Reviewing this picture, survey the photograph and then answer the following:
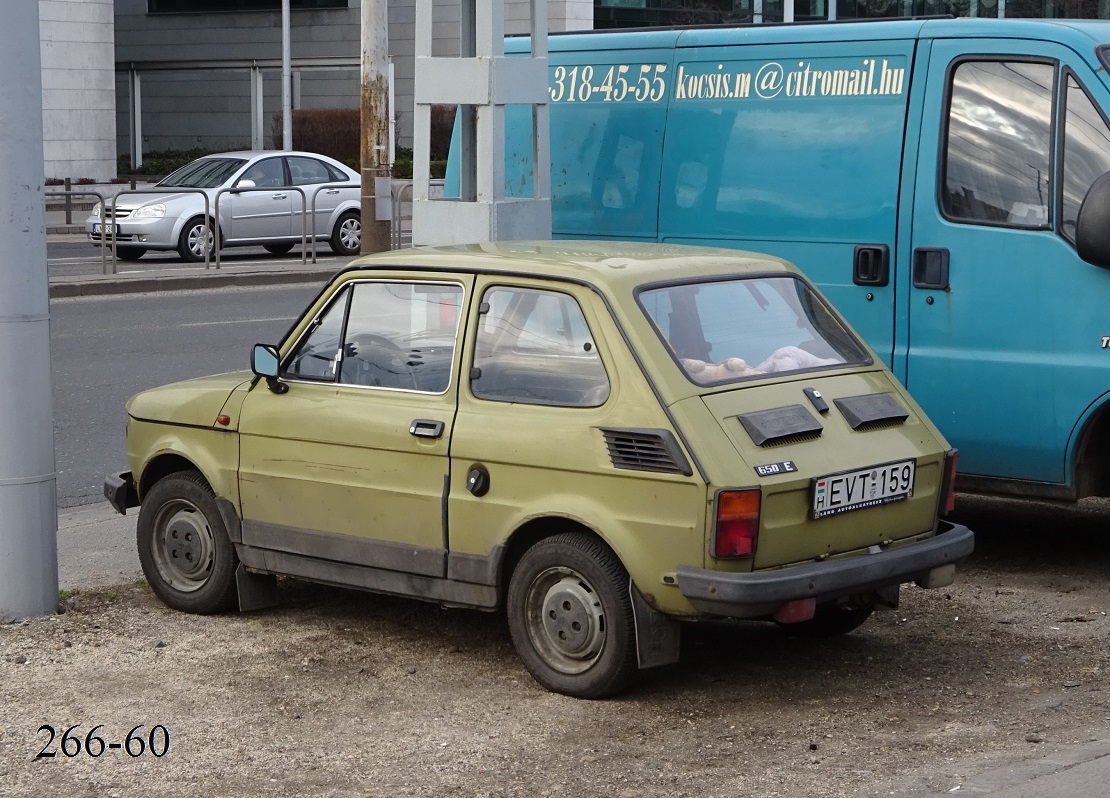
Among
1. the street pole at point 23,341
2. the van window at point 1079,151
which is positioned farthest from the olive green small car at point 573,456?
the van window at point 1079,151

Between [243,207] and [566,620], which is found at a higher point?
Answer: [243,207]

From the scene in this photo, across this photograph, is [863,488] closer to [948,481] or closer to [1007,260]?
[948,481]

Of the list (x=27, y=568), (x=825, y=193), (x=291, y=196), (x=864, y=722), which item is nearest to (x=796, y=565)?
(x=864, y=722)

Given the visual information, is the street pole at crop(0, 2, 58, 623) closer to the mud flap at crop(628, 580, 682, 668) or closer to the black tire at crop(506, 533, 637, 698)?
the black tire at crop(506, 533, 637, 698)

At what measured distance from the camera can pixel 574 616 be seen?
5.48 m

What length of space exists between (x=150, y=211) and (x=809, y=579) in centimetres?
Answer: 1968

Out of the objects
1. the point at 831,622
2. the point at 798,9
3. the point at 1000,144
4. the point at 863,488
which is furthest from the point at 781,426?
the point at 798,9

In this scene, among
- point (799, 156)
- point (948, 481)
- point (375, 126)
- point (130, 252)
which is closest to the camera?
point (948, 481)

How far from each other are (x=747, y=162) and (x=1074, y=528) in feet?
8.56

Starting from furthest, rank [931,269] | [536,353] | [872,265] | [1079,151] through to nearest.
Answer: [872,265]
[931,269]
[1079,151]
[536,353]

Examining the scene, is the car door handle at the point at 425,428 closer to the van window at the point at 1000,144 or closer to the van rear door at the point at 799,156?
the van rear door at the point at 799,156

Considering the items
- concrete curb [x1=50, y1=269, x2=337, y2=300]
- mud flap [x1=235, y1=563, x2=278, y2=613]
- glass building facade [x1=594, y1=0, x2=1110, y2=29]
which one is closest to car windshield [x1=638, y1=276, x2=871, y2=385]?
mud flap [x1=235, y1=563, x2=278, y2=613]

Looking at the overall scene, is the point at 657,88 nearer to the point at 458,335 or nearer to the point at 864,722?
the point at 458,335

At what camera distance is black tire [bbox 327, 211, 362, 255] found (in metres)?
25.8
